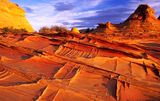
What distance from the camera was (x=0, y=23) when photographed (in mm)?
34219

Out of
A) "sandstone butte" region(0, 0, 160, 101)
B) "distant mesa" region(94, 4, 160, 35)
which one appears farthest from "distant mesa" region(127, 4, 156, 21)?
"sandstone butte" region(0, 0, 160, 101)

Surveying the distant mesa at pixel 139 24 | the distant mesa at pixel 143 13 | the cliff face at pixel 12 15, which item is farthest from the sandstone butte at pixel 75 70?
the cliff face at pixel 12 15

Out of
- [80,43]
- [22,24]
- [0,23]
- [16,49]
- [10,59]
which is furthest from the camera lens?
[22,24]

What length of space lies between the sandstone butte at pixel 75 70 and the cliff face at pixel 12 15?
28.0 m

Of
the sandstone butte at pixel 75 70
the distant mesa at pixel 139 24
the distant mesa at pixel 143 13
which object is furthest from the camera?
the distant mesa at pixel 143 13

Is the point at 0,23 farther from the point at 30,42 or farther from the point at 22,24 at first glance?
the point at 30,42

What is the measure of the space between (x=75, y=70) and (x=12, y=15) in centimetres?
3493

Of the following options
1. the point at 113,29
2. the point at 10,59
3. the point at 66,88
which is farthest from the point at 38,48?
the point at 113,29

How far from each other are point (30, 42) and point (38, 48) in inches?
25.7

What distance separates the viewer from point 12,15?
4016 centimetres

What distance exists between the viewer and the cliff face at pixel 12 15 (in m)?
37.2

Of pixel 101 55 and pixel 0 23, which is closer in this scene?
pixel 101 55

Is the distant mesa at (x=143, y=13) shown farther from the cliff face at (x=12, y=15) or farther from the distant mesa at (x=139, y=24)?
the cliff face at (x=12, y=15)

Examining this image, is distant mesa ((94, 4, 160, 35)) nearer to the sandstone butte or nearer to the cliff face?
the cliff face
